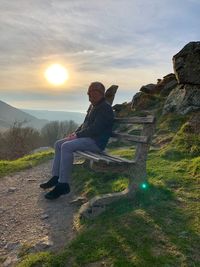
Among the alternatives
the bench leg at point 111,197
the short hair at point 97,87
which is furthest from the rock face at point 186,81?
the bench leg at point 111,197

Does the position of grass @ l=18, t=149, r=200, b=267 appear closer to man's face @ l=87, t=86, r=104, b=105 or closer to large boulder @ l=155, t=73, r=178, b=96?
man's face @ l=87, t=86, r=104, b=105

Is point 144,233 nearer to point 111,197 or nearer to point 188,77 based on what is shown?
point 111,197

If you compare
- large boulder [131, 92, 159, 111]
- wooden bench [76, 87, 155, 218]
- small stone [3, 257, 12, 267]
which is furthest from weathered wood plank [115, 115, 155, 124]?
large boulder [131, 92, 159, 111]

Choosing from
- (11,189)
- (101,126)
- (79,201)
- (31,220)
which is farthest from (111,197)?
(11,189)

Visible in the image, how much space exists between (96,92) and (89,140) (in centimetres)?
120

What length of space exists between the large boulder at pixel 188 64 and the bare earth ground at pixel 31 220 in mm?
8792

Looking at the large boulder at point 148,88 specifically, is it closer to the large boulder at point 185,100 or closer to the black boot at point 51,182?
the large boulder at point 185,100

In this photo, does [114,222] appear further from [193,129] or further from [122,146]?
[122,146]

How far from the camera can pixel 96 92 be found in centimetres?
867

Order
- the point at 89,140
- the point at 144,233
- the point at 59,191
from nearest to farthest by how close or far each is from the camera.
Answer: the point at 144,233
the point at 59,191
the point at 89,140

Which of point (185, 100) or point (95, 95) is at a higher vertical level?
point (185, 100)

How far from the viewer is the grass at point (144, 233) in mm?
4938

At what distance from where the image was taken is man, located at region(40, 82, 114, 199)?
7.95 m

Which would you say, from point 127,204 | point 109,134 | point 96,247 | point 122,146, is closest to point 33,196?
point 109,134
